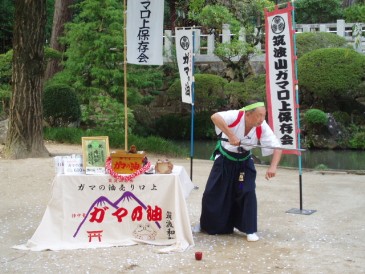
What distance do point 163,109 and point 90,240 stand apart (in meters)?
18.7

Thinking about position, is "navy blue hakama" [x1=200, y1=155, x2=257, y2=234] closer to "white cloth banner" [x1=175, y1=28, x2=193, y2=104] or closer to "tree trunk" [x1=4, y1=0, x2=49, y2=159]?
"white cloth banner" [x1=175, y1=28, x2=193, y2=104]

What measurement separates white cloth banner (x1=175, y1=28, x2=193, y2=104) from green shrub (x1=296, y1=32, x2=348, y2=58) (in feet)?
41.1

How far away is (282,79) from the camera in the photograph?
685 cm

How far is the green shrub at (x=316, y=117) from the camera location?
752 inches

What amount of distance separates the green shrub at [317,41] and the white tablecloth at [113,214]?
16.6 m

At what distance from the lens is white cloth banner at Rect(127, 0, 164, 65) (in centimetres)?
902

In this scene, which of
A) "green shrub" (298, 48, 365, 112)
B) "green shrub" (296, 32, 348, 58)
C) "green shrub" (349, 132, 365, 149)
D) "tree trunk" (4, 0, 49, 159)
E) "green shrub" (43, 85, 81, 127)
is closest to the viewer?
"tree trunk" (4, 0, 49, 159)

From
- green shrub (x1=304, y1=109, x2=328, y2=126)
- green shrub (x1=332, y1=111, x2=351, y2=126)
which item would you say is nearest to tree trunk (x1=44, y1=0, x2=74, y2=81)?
green shrub (x1=304, y1=109, x2=328, y2=126)

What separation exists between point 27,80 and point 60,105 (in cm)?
563

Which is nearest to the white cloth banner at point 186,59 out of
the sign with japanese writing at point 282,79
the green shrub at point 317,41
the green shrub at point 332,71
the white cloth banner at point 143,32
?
the white cloth banner at point 143,32

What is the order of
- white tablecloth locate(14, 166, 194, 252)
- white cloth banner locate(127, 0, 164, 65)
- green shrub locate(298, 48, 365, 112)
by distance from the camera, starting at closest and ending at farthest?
1. white tablecloth locate(14, 166, 194, 252)
2. white cloth banner locate(127, 0, 164, 65)
3. green shrub locate(298, 48, 365, 112)

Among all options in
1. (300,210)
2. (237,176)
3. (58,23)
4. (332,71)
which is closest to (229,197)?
(237,176)

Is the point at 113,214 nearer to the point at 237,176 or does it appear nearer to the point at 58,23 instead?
the point at 237,176

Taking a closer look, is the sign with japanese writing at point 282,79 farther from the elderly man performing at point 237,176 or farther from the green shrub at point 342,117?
the green shrub at point 342,117
